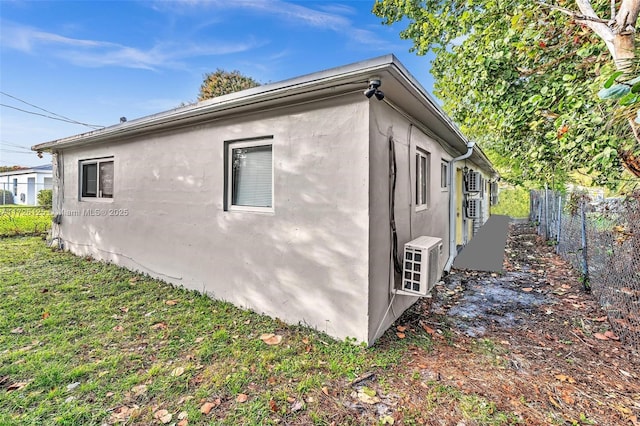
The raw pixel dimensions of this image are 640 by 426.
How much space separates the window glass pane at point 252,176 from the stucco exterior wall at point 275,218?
194 millimetres

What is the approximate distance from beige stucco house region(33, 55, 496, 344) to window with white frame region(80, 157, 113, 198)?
64cm

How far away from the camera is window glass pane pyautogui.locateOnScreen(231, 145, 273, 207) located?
3920 millimetres

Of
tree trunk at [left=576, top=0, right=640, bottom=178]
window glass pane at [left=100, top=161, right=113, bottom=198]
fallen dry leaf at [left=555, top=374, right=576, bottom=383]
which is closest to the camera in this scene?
fallen dry leaf at [left=555, top=374, right=576, bottom=383]

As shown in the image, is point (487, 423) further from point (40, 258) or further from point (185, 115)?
point (40, 258)

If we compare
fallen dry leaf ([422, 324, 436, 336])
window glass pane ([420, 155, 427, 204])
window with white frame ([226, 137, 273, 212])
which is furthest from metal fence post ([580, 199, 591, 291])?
window with white frame ([226, 137, 273, 212])

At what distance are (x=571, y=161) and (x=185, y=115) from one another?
19.8 ft

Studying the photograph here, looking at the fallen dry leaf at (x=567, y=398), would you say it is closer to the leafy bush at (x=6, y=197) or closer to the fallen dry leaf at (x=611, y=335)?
the fallen dry leaf at (x=611, y=335)

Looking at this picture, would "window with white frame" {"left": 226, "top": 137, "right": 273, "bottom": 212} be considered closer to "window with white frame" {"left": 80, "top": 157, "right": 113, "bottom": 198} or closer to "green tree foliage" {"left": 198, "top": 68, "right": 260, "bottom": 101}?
"window with white frame" {"left": 80, "top": 157, "right": 113, "bottom": 198}

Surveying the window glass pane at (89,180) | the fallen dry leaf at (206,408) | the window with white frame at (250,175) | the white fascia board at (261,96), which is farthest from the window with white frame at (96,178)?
the fallen dry leaf at (206,408)

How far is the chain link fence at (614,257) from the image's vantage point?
3.09 meters

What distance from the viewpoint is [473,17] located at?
543 cm

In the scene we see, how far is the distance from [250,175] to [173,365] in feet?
8.15

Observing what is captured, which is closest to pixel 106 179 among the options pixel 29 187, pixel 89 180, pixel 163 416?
pixel 89 180

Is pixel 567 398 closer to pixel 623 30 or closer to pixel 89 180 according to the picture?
pixel 623 30
